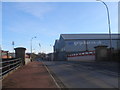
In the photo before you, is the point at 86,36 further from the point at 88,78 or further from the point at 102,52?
the point at 88,78

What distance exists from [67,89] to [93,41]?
74.0 m

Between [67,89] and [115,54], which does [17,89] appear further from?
[115,54]

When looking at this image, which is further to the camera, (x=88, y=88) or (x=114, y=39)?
(x=114, y=39)

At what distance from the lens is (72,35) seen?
85.8 meters

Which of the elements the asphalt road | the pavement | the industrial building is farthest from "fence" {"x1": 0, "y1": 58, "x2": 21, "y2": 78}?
the industrial building

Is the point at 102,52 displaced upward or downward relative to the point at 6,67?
upward

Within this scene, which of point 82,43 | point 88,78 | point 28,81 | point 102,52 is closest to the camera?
point 28,81

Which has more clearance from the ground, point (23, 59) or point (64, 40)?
point (64, 40)

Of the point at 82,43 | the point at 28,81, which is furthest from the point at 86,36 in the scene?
the point at 28,81

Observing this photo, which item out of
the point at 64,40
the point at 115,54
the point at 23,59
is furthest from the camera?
the point at 64,40

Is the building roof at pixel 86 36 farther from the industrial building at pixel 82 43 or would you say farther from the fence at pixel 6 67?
the fence at pixel 6 67

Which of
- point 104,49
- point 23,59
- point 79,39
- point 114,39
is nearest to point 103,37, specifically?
point 114,39

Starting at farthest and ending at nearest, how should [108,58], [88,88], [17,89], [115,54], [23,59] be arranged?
[108,58]
[115,54]
[23,59]
[88,88]
[17,89]

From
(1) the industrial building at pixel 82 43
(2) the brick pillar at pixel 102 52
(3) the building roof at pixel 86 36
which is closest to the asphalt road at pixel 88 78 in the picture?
(2) the brick pillar at pixel 102 52
